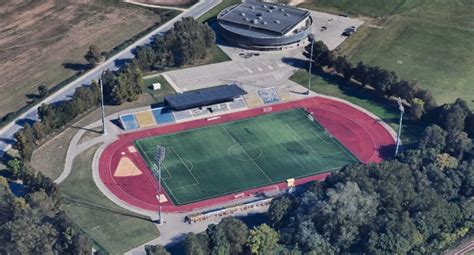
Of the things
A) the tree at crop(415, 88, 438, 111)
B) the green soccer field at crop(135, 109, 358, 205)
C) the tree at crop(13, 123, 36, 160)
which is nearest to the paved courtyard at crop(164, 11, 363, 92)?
the green soccer field at crop(135, 109, 358, 205)

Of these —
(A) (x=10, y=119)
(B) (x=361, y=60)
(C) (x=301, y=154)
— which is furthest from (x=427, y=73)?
(A) (x=10, y=119)

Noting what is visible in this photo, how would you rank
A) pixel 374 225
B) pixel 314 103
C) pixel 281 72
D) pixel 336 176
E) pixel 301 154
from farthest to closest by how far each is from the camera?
pixel 281 72, pixel 314 103, pixel 301 154, pixel 336 176, pixel 374 225

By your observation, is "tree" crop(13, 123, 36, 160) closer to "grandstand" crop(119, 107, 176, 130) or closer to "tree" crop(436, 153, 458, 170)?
"grandstand" crop(119, 107, 176, 130)

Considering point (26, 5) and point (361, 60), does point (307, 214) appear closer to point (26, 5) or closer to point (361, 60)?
point (361, 60)

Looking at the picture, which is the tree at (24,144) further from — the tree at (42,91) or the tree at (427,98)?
the tree at (427,98)

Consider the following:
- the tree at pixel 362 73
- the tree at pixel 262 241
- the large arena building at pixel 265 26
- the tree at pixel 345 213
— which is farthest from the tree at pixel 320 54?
the tree at pixel 262 241

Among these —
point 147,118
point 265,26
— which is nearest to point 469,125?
point 265,26

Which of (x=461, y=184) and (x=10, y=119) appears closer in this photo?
(x=461, y=184)
